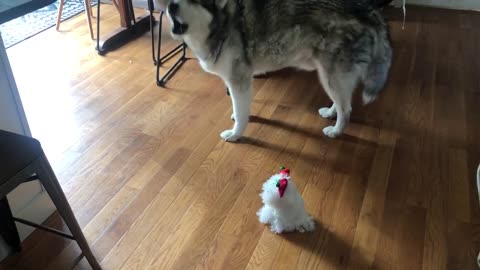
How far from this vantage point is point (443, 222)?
5.66 feet

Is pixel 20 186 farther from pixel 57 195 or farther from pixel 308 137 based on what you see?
pixel 308 137

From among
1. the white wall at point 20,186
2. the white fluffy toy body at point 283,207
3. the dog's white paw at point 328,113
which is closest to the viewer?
the white wall at point 20,186

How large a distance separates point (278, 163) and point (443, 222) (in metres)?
0.78

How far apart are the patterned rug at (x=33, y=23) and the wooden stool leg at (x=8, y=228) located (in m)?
2.21

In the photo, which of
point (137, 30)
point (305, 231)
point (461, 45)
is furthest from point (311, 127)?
point (137, 30)

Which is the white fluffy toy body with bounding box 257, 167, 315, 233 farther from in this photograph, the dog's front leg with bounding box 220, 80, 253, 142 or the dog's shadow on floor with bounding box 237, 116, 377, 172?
the dog's front leg with bounding box 220, 80, 253, 142

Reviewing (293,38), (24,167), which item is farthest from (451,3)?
(24,167)

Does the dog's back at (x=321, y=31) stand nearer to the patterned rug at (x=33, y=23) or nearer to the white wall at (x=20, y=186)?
the white wall at (x=20, y=186)

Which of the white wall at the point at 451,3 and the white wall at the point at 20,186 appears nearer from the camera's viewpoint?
the white wall at the point at 20,186

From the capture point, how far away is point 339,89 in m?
2.07

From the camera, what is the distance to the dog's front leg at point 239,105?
6.77ft

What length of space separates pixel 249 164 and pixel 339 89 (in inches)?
23.5

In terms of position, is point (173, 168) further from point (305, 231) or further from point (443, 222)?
point (443, 222)

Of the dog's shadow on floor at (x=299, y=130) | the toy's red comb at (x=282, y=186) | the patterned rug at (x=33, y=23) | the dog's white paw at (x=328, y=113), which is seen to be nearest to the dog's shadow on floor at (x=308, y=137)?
the dog's shadow on floor at (x=299, y=130)
